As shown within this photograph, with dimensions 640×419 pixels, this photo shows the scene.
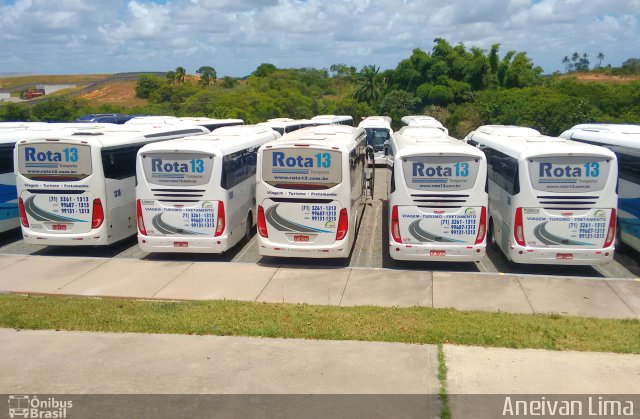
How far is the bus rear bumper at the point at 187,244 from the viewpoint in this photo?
12.8m

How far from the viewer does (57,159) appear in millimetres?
13039

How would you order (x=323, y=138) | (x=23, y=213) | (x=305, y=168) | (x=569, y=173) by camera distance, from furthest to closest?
(x=323, y=138)
(x=23, y=213)
(x=305, y=168)
(x=569, y=173)

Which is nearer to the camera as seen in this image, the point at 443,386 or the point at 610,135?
the point at 443,386

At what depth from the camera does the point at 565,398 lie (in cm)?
655

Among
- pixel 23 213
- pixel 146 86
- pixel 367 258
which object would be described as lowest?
pixel 367 258

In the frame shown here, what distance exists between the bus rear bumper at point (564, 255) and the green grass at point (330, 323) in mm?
2640

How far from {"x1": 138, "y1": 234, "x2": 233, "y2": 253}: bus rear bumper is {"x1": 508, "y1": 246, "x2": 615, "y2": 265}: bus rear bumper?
241 inches

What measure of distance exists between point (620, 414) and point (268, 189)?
7960mm

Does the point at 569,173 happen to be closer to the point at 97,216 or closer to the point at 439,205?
the point at 439,205

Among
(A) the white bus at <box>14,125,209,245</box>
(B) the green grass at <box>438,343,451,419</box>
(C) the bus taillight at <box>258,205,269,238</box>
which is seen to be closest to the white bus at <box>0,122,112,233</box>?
(A) the white bus at <box>14,125,209,245</box>

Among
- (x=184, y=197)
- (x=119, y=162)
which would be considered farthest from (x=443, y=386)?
(x=119, y=162)

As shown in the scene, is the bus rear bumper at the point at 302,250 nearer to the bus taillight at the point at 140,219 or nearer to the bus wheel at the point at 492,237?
the bus taillight at the point at 140,219

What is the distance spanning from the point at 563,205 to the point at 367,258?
430cm

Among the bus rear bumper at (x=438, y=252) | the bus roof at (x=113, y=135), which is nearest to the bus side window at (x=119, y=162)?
the bus roof at (x=113, y=135)
